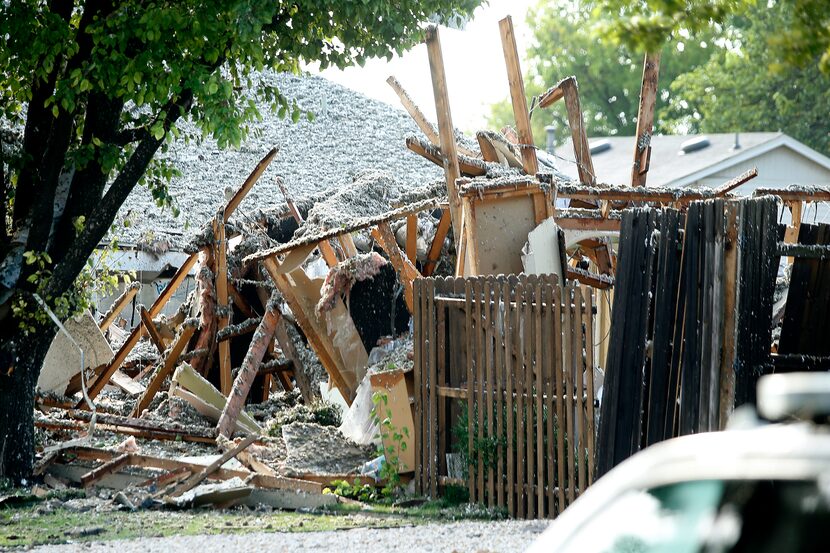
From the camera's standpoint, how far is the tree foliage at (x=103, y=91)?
10797mm

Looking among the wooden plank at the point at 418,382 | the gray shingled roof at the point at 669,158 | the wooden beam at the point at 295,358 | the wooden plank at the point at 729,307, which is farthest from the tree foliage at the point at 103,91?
the gray shingled roof at the point at 669,158

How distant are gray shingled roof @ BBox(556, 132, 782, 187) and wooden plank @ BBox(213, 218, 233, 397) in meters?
19.1

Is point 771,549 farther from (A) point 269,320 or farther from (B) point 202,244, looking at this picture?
(B) point 202,244

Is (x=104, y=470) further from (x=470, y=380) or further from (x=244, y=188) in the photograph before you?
(x=244, y=188)

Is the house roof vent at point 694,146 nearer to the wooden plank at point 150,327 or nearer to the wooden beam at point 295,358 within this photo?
the wooden plank at point 150,327

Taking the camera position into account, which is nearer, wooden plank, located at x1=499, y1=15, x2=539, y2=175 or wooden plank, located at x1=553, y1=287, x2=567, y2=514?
wooden plank, located at x1=553, y1=287, x2=567, y2=514

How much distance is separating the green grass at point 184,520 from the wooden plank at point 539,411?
1.41ft

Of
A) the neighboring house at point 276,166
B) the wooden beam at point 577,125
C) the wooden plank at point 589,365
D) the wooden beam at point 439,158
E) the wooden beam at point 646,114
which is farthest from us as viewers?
the neighboring house at point 276,166

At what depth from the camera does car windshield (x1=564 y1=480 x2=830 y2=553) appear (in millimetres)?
2725

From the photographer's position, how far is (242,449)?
38.0 ft

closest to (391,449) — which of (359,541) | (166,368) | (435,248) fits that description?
(359,541)

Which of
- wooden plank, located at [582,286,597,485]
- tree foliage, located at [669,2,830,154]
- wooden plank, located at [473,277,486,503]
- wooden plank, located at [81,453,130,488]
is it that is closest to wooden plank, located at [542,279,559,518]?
wooden plank, located at [582,286,597,485]

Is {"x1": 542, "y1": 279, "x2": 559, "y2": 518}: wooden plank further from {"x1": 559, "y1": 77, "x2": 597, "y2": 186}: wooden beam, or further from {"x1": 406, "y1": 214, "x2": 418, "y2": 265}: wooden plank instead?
{"x1": 406, "y1": 214, "x2": 418, "y2": 265}: wooden plank

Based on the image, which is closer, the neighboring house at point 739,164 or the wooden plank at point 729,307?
the wooden plank at point 729,307
